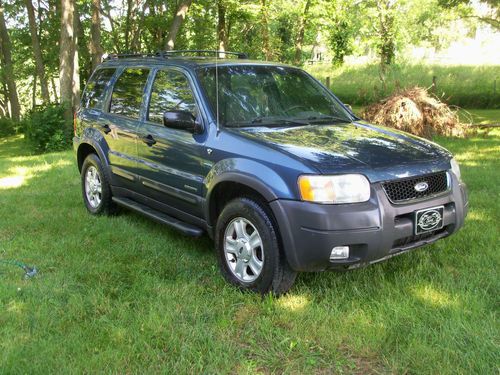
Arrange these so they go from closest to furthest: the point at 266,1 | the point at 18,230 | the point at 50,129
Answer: the point at 18,230 → the point at 50,129 → the point at 266,1

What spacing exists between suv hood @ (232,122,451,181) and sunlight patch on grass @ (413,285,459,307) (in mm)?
879

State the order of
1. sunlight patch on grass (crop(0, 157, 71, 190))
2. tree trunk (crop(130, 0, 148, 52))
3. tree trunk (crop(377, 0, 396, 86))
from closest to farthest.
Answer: sunlight patch on grass (crop(0, 157, 71, 190)) < tree trunk (crop(377, 0, 396, 86)) < tree trunk (crop(130, 0, 148, 52))

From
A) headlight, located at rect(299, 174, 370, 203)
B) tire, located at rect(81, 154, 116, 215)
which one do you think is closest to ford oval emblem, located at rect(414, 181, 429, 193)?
headlight, located at rect(299, 174, 370, 203)

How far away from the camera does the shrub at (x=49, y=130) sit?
44.9 ft

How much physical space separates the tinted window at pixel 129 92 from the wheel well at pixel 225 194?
5.00ft

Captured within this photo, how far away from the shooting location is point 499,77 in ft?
73.2

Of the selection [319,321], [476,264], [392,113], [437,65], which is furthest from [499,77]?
[319,321]

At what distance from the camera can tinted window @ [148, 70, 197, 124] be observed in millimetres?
4588

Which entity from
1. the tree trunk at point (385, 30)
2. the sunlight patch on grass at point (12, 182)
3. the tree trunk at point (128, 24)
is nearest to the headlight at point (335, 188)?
the sunlight patch on grass at point (12, 182)

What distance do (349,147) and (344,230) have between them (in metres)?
0.76

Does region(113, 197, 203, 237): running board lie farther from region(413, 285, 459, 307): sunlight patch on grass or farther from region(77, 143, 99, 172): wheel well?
region(413, 285, 459, 307): sunlight patch on grass

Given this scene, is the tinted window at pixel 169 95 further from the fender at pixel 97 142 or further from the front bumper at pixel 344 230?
the front bumper at pixel 344 230

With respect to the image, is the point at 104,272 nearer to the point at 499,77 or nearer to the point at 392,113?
the point at 392,113

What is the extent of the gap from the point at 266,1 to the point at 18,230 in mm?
16421
